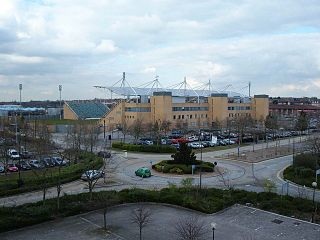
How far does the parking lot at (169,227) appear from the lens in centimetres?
1791

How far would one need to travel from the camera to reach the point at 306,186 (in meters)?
29.5

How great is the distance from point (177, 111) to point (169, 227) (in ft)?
200

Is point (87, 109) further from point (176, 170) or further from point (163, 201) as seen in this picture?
point (163, 201)

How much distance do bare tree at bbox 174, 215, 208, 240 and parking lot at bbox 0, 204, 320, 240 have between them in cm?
17

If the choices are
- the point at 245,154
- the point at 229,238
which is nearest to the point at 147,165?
the point at 245,154

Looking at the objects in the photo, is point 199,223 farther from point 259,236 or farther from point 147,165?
point 147,165

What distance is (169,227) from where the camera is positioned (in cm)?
1916

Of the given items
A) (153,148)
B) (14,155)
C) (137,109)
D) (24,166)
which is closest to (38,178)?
(24,166)

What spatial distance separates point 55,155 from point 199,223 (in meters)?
25.7

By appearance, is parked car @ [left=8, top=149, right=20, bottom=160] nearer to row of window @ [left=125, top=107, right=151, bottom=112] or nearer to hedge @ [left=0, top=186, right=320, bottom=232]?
hedge @ [left=0, top=186, right=320, bottom=232]

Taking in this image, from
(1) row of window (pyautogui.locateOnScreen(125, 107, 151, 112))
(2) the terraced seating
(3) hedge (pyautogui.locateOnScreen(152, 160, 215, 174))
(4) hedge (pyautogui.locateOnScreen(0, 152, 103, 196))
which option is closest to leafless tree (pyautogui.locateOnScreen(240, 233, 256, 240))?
(4) hedge (pyautogui.locateOnScreen(0, 152, 103, 196))

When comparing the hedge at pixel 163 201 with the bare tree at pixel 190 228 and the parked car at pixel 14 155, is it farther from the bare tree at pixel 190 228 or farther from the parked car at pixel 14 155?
the parked car at pixel 14 155

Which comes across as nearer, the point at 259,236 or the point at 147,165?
the point at 259,236

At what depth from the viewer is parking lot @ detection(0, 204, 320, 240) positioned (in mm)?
17906
